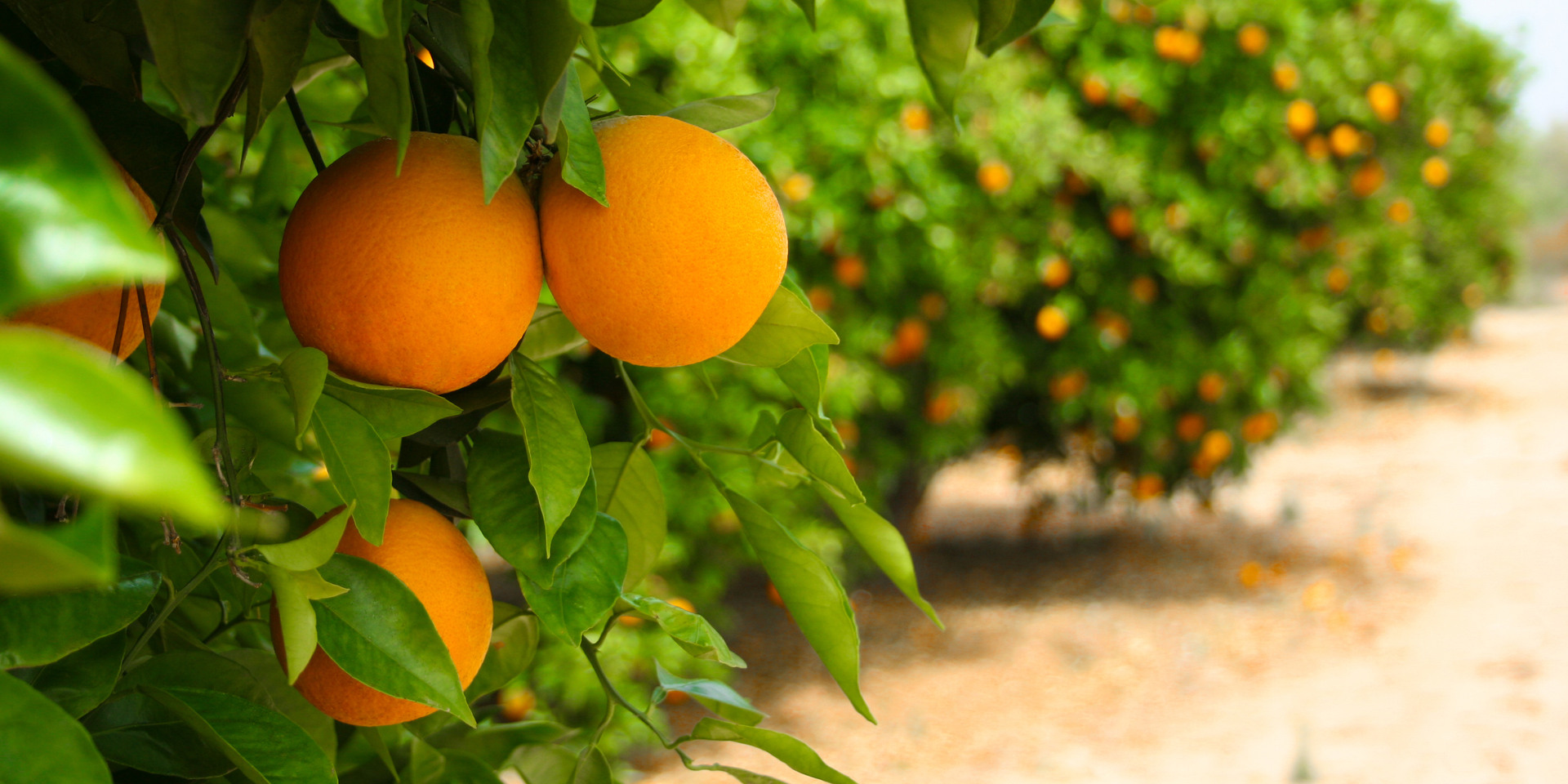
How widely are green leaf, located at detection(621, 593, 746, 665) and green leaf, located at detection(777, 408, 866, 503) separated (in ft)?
0.23

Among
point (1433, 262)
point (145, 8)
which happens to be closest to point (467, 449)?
point (145, 8)

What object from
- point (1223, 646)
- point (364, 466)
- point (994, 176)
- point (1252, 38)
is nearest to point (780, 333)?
point (364, 466)

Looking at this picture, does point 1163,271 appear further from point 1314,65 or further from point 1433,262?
point 1433,262

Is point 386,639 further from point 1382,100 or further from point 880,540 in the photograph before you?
point 1382,100

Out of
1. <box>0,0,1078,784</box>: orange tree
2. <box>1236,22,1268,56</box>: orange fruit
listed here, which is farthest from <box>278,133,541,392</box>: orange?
<box>1236,22,1268,56</box>: orange fruit

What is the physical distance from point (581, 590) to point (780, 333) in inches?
4.6

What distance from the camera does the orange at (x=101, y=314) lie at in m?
0.35

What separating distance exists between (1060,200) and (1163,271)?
343 millimetres

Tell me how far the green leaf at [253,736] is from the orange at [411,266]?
11 centimetres

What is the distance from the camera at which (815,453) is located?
1.45 ft

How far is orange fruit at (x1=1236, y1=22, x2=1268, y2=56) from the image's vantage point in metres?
2.98

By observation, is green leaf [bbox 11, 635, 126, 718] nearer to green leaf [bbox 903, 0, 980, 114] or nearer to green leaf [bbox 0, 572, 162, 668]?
green leaf [bbox 0, 572, 162, 668]

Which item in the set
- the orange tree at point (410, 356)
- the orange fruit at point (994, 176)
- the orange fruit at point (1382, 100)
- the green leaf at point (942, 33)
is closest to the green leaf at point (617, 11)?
the orange tree at point (410, 356)

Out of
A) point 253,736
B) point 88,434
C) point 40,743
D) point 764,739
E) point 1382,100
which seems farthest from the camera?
point 1382,100
